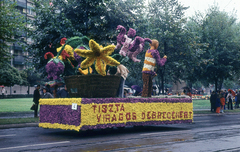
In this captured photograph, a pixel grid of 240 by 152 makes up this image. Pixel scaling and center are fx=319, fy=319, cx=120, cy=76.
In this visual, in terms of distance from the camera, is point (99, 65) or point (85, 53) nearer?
point (85, 53)

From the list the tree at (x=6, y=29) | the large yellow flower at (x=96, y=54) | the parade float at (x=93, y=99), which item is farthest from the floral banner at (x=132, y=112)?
the tree at (x=6, y=29)

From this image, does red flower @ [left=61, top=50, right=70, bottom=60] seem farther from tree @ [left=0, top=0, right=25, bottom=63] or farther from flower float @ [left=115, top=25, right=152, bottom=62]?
tree @ [left=0, top=0, right=25, bottom=63]

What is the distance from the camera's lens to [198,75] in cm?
2859

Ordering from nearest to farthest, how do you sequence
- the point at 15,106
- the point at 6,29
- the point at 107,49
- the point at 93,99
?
the point at 107,49, the point at 93,99, the point at 6,29, the point at 15,106

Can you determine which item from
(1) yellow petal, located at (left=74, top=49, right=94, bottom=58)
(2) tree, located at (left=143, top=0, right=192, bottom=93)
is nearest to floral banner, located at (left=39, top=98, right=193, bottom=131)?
(1) yellow petal, located at (left=74, top=49, right=94, bottom=58)

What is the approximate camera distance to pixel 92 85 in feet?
33.6

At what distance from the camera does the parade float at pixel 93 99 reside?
9.78 metres

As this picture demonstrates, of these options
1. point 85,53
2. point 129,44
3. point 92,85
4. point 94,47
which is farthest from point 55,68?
point 129,44

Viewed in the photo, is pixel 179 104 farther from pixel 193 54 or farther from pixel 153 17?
pixel 153 17

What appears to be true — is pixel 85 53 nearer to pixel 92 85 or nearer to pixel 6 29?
pixel 92 85

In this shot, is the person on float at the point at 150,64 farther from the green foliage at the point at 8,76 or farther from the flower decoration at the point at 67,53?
the green foliage at the point at 8,76

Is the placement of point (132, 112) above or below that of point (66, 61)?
below

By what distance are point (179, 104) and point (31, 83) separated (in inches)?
2410

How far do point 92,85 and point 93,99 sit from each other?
46 centimetres
